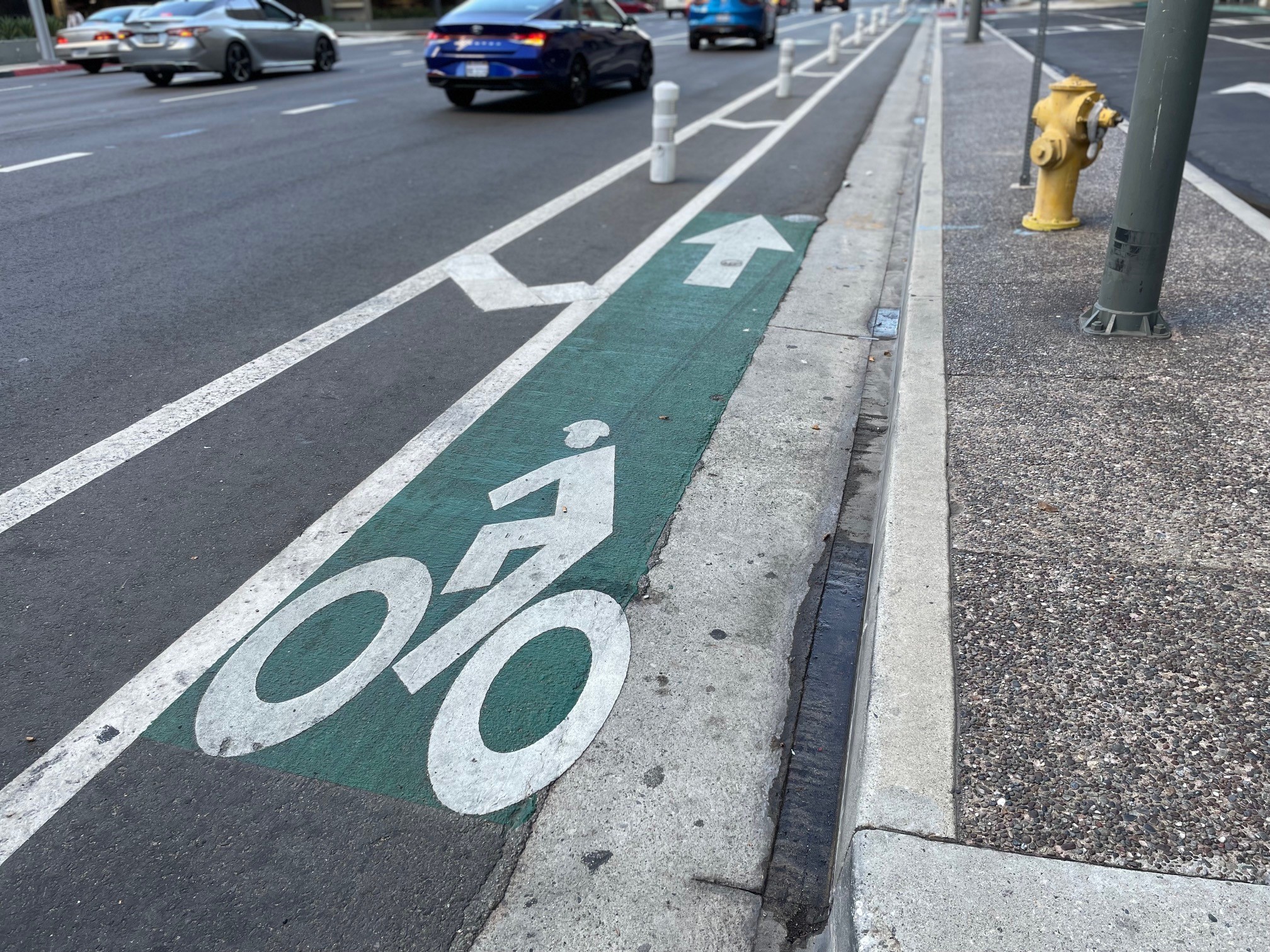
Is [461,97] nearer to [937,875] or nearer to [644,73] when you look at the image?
[644,73]

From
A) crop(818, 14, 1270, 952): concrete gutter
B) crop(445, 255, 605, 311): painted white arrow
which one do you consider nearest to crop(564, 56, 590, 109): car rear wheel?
crop(445, 255, 605, 311): painted white arrow

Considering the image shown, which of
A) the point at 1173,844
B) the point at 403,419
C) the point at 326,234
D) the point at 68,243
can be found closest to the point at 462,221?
the point at 326,234

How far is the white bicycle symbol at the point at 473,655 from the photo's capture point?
2.86 meters

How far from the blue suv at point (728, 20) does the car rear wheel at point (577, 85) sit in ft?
46.3

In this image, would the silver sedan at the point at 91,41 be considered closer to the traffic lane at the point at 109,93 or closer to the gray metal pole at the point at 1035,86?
the traffic lane at the point at 109,93

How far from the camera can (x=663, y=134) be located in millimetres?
9930

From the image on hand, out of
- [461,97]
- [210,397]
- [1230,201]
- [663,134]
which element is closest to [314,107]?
[461,97]

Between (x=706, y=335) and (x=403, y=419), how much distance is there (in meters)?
2.08

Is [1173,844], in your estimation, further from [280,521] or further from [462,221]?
[462,221]

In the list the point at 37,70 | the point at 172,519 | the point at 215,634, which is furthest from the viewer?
the point at 37,70

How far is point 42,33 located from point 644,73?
18.4m

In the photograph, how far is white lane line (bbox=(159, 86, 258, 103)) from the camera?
17.2 meters

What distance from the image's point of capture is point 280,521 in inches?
158

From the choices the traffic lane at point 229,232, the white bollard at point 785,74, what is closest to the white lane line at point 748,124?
the traffic lane at point 229,232
